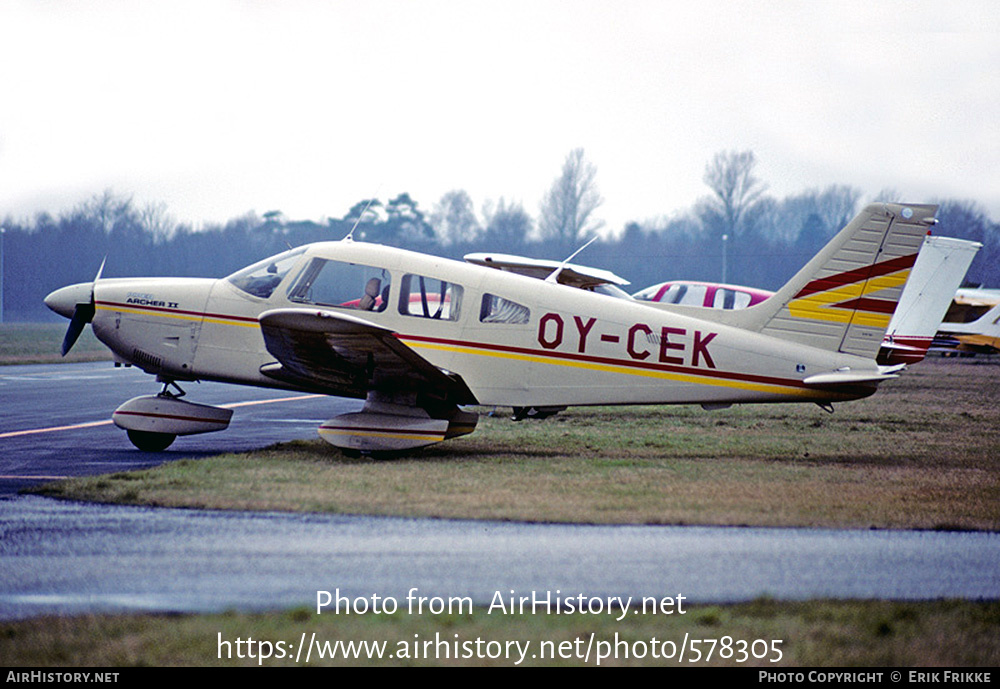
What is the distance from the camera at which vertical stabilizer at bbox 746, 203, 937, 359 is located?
10.3 meters

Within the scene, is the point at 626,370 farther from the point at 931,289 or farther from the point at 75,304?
the point at 931,289

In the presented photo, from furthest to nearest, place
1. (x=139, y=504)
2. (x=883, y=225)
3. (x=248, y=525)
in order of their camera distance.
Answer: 1. (x=883, y=225)
2. (x=139, y=504)
3. (x=248, y=525)

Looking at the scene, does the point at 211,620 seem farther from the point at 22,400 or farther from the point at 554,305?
the point at 22,400

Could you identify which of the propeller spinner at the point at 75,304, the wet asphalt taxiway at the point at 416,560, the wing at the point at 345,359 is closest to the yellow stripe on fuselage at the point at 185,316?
the propeller spinner at the point at 75,304

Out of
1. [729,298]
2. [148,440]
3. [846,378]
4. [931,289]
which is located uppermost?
[931,289]

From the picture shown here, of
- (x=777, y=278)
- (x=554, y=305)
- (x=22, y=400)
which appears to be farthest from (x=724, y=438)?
(x=777, y=278)

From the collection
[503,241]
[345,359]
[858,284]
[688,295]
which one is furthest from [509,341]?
[503,241]

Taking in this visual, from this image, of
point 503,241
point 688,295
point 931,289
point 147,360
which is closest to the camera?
point 147,360

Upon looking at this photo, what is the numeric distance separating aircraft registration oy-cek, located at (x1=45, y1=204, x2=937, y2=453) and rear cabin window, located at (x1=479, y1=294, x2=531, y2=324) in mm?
15

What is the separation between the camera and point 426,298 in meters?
10.7

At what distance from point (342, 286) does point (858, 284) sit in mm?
5410

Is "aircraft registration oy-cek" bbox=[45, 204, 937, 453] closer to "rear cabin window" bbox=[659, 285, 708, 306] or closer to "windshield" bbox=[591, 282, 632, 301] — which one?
"windshield" bbox=[591, 282, 632, 301]

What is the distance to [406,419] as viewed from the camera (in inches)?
408
